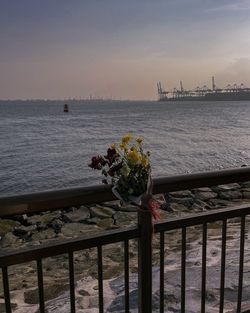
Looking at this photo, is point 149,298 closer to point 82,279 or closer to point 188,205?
point 82,279

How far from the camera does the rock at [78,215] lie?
990 cm

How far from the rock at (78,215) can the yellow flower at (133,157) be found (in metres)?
7.94

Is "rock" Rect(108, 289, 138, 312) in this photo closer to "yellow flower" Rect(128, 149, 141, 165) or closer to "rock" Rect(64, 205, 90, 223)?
"yellow flower" Rect(128, 149, 141, 165)

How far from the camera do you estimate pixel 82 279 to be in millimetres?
5340

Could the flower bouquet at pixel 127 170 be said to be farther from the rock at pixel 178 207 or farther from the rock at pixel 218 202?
the rock at pixel 218 202

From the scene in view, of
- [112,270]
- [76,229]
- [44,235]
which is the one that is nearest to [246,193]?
[76,229]

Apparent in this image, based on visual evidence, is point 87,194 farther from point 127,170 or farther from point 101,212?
point 101,212

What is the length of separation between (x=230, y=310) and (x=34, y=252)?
2.09m

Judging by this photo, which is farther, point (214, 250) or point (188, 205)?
point (188, 205)

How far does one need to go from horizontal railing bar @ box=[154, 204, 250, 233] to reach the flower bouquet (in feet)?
0.89

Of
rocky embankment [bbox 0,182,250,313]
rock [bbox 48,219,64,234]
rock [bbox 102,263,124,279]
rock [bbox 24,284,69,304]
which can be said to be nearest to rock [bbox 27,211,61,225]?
rocky embankment [bbox 0,182,250,313]

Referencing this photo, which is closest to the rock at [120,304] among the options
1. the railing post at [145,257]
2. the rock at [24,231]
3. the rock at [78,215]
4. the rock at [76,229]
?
the railing post at [145,257]

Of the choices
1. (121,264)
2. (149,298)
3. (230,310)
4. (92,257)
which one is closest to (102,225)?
(92,257)

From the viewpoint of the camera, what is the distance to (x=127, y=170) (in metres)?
2.09
